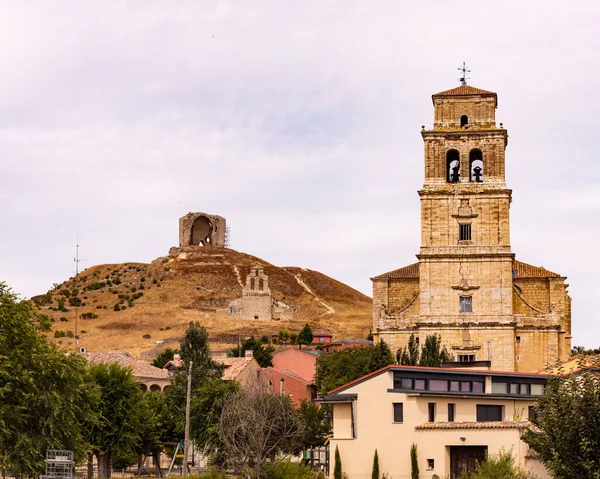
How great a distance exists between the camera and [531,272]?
87.1 metres

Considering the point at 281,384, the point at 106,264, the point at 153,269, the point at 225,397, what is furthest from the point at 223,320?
the point at 225,397

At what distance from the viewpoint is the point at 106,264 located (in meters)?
198

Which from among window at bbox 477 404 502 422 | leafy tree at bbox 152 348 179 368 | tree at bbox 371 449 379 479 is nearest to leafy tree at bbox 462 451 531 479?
tree at bbox 371 449 379 479

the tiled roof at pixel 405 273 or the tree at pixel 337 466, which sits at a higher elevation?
the tiled roof at pixel 405 273

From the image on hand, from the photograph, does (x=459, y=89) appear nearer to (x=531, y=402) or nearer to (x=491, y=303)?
(x=491, y=303)

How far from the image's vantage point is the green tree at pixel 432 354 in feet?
237

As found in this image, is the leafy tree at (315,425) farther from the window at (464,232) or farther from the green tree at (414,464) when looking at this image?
the window at (464,232)

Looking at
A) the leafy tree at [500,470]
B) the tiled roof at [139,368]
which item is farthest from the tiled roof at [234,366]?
the leafy tree at [500,470]

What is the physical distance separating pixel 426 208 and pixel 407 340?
9.22 meters

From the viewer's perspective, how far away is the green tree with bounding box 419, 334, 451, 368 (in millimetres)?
72125

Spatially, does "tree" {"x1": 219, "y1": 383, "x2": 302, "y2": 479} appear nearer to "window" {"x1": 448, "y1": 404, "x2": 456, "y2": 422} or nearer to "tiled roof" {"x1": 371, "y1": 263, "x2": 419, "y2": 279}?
"window" {"x1": 448, "y1": 404, "x2": 456, "y2": 422}

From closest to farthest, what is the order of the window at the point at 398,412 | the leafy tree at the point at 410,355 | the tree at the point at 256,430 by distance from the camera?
the window at the point at 398,412 → the tree at the point at 256,430 → the leafy tree at the point at 410,355

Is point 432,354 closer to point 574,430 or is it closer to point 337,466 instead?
point 337,466

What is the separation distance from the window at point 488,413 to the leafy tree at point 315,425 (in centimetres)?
1734
